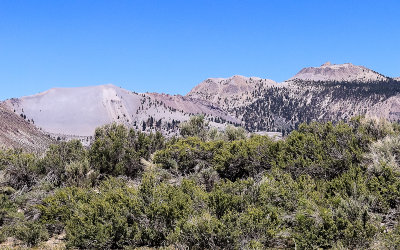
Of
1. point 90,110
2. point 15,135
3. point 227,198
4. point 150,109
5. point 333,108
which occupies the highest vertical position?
point 150,109

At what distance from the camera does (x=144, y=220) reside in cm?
988

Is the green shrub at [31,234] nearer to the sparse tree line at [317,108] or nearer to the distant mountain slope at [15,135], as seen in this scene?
the distant mountain slope at [15,135]

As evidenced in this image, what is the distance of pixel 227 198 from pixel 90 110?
6718 inches

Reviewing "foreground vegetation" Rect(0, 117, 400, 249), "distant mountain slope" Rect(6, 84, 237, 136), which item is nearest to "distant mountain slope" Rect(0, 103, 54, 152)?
"distant mountain slope" Rect(6, 84, 237, 136)

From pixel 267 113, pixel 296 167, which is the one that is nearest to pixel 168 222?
pixel 296 167

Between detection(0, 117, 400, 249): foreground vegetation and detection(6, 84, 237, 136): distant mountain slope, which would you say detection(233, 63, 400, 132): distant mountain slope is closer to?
detection(6, 84, 237, 136): distant mountain slope

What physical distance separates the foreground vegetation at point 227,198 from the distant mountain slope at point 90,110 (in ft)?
380

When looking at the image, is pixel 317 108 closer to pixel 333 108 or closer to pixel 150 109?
pixel 333 108

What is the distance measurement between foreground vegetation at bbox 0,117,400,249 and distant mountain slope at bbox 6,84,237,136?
115816 mm

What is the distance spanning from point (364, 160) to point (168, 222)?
27.8ft

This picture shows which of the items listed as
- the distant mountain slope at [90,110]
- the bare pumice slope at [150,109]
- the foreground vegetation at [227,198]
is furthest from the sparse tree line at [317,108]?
the foreground vegetation at [227,198]

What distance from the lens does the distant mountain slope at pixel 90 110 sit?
5856 inches

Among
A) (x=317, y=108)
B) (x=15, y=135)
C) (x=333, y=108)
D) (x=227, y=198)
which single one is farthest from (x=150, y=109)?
(x=227, y=198)

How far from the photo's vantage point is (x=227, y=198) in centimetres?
945
